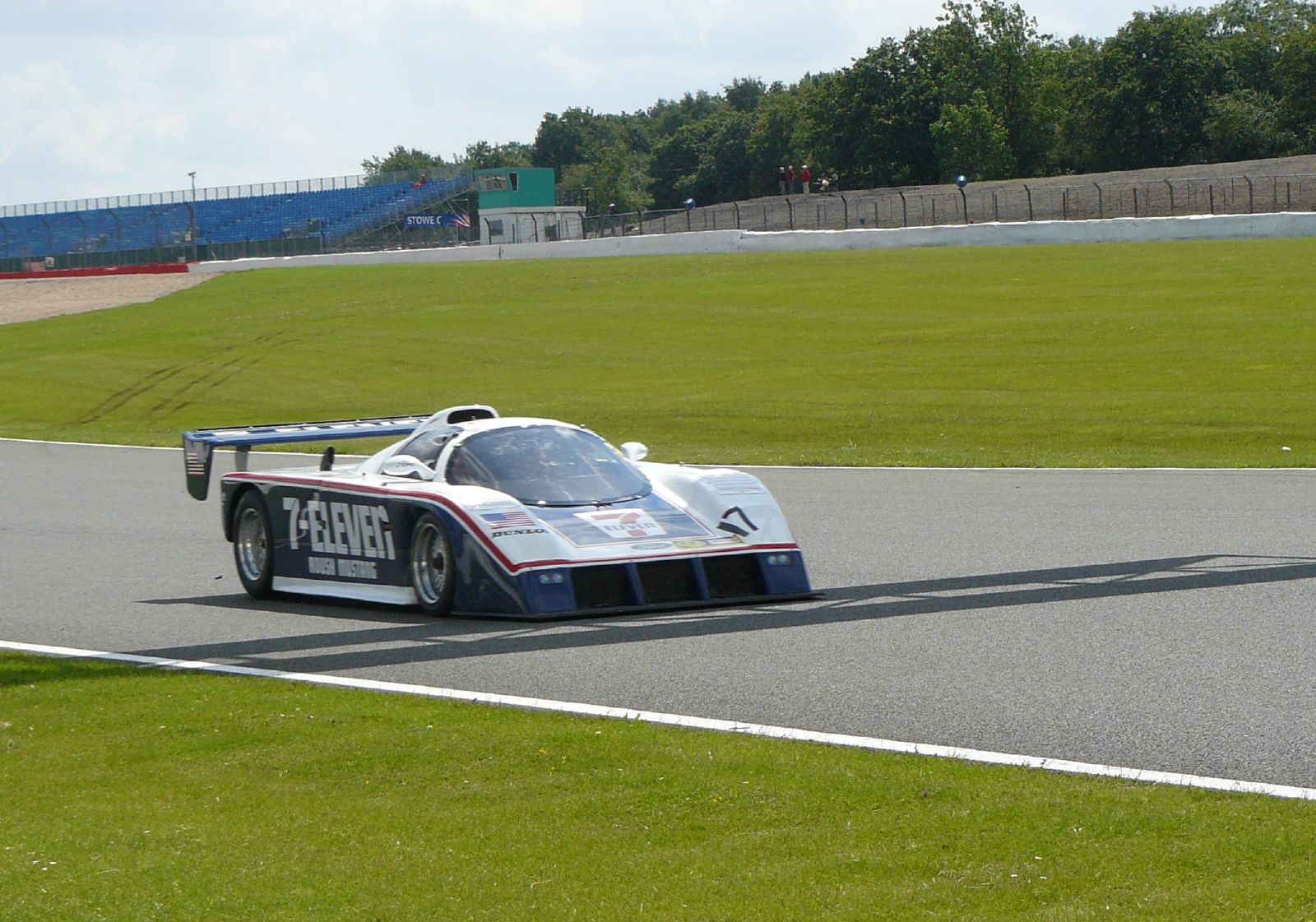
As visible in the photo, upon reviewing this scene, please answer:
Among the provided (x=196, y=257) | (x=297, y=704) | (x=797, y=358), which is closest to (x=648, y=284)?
(x=797, y=358)

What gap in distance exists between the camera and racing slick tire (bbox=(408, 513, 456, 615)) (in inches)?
361

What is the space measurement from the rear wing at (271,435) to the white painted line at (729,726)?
264cm

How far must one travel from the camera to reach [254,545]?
10688mm

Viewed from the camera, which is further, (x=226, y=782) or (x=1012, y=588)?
(x=1012, y=588)

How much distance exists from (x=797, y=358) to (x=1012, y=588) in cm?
1924

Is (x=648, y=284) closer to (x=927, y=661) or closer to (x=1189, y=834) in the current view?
(x=927, y=661)

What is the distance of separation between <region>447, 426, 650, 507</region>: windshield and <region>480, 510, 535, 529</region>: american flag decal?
496mm

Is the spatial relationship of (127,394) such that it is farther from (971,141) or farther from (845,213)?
(971,141)

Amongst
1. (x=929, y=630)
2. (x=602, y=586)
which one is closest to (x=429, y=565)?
(x=602, y=586)

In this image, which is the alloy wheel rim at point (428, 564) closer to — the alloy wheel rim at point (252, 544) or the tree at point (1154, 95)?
the alloy wheel rim at point (252, 544)

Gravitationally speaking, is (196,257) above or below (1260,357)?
above

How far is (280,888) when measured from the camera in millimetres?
4516

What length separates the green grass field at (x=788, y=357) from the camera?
68.3ft

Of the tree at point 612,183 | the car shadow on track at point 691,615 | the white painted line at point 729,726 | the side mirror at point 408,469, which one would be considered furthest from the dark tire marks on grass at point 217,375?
the tree at point 612,183
